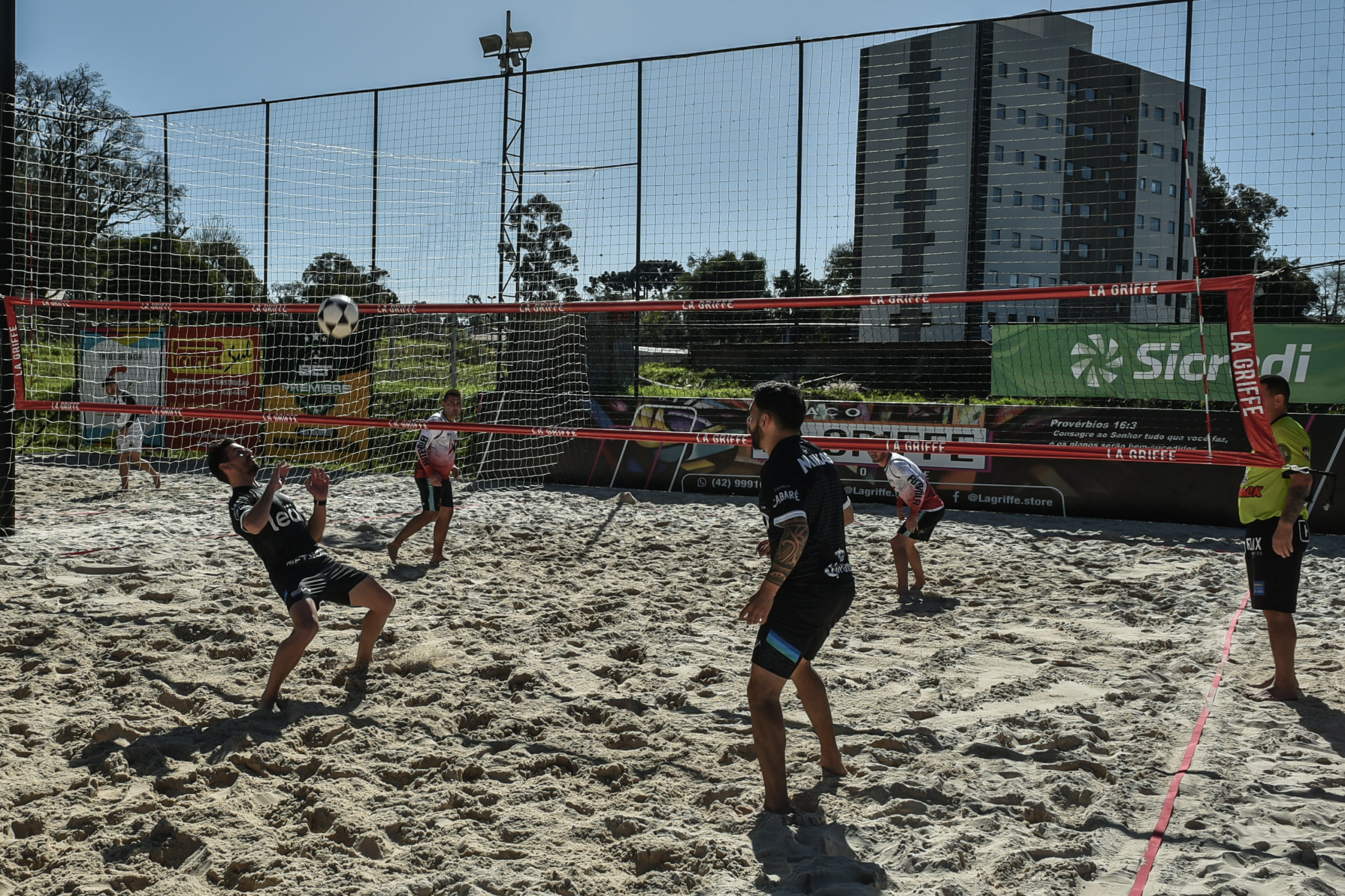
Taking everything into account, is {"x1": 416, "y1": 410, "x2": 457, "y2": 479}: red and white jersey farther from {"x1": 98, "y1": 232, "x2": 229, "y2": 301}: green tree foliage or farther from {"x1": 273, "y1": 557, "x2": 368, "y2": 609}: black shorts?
{"x1": 98, "y1": 232, "x2": 229, "y2": 301}: green tree foliage

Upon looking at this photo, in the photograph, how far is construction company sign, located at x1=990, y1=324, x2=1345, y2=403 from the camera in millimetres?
9016

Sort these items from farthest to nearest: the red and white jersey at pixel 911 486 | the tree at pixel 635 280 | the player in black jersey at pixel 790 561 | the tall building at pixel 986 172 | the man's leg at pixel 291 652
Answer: the tree at pixel 635 280, the tall building at pixel 986 172, the red and white jersey at pixel 911 486, the man's leg at pixel 291 652, the player in black jersey at pixel 790 561

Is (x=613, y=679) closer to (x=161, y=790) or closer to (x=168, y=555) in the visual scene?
(x=161, y=790)

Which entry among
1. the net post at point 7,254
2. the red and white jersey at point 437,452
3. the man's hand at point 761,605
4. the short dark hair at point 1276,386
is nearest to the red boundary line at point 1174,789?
the man's hand at point 761,605

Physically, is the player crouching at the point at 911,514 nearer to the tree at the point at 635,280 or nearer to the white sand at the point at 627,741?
the white sand at the point at 627,741

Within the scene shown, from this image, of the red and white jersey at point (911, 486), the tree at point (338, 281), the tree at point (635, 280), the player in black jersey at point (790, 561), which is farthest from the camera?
the tree at point (338, 281)

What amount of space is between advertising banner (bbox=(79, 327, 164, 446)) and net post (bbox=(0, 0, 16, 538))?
16.4 feet

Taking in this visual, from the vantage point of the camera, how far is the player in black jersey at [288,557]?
407cm

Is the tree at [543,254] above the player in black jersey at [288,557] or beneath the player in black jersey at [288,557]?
above

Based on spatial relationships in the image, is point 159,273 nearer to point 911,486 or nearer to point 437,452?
point 437,452

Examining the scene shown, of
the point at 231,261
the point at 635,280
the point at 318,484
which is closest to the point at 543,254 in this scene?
the point at 635,280

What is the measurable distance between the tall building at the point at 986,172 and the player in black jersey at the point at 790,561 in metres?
6.76

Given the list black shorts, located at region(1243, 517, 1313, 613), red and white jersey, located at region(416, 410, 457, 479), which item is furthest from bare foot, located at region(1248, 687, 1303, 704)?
red and white jersey, located at region(416, 410, 457, 479)

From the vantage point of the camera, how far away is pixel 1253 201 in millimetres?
9047
